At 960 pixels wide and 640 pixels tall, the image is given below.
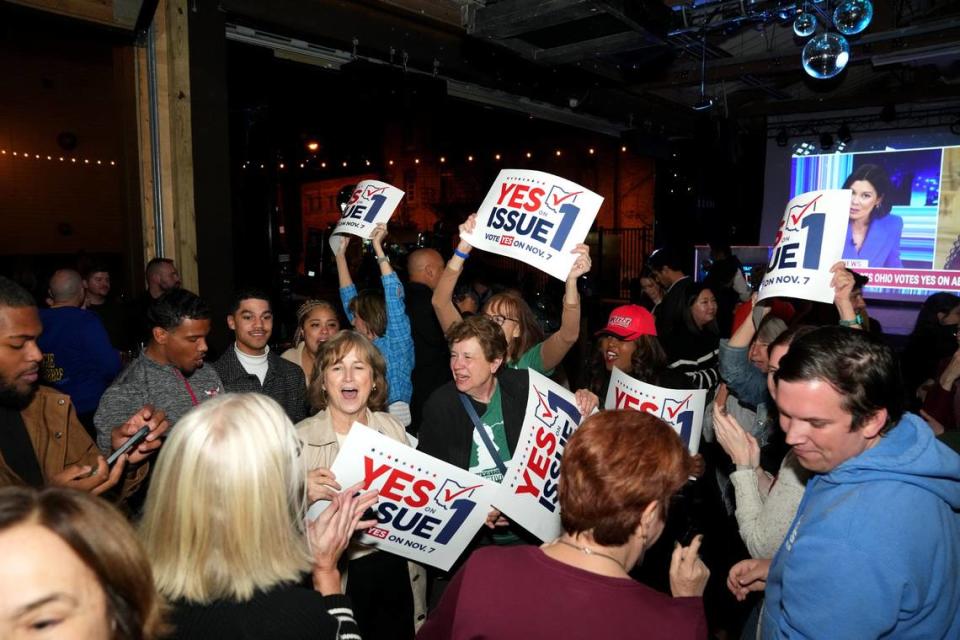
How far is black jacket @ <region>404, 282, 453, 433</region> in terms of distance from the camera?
4.00m

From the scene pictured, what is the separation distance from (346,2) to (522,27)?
1.69m

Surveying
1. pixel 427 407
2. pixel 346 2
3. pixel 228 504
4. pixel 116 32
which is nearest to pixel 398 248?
pixel 346 2

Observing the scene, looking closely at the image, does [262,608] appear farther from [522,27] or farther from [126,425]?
[522,27]

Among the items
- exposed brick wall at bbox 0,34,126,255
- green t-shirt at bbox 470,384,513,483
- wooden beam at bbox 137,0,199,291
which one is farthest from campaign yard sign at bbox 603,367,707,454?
exposed brick wall at bbox 0,34,126,255

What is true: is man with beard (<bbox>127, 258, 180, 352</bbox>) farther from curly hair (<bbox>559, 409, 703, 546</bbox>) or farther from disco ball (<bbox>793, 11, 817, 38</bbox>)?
disco ball (<bbox>793, 11, 817, 38</bbox>)

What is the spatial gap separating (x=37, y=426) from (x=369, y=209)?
2.14 metres

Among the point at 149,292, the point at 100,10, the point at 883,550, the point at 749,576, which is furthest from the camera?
the point at 149,292

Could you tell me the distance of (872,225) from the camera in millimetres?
11031

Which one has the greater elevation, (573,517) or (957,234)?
(957,234)

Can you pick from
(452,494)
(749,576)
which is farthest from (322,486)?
(749,576)

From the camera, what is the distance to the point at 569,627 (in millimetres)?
1283

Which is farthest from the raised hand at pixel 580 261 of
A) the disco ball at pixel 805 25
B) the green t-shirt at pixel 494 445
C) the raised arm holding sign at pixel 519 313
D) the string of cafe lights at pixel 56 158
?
the string of cafe lights at pixel 56 158

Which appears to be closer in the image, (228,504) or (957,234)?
(228,504)

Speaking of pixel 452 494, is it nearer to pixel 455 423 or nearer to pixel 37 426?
pixel 455 423
